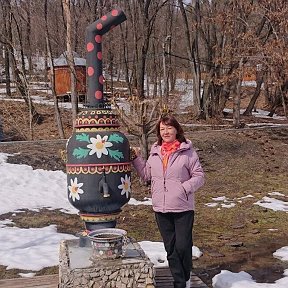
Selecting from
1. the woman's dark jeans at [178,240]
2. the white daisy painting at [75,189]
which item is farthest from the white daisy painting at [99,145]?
the woman's dark jeans at [178,240]

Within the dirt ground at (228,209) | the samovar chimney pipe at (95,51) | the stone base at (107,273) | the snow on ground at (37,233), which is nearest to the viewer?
the stone base at (107,273)

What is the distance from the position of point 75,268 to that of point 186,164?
1212 mm

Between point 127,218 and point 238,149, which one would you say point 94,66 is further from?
point 238,149

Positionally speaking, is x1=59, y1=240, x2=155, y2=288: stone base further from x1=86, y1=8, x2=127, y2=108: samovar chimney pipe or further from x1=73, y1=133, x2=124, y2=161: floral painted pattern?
x1=86, y1=8, x2=127, y2=108: samovar chimney pipe

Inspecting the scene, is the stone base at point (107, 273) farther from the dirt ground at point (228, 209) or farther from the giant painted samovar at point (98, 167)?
the dirt ground at point (228, 209)

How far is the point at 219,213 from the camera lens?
330 inches

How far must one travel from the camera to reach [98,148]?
4.22m

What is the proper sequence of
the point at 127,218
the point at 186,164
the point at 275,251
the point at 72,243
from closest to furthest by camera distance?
1. the point at 186,164
2. the point at 72,243
3. the point at 275,251
4. the point at 127,218

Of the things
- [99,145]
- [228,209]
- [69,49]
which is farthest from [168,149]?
[69,49]

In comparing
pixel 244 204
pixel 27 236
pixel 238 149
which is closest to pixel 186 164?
pixel 27 236

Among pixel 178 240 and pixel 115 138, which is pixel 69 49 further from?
pixel 178 240

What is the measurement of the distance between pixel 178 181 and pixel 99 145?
726 mm

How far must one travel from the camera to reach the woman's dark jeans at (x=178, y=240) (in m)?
4.17

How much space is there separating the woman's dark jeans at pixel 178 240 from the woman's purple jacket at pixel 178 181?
0.28 feet
